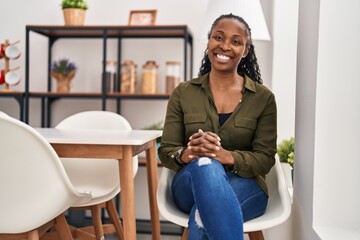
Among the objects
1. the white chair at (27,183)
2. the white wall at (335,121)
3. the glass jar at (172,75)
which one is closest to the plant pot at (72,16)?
the glass jar at (172,75)

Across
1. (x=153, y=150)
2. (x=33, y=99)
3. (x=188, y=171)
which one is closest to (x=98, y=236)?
(x=153, y=150)

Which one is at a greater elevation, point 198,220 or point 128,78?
point 128,78

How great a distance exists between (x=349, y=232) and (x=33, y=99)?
3.07 meters

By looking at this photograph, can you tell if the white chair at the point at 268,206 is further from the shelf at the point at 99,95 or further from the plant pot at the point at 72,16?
the plant pot at the point at 72,16

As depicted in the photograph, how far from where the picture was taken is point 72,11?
12.0 ft

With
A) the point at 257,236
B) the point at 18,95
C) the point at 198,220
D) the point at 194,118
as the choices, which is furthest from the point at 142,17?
the point at 198,220

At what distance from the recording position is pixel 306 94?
175 cm

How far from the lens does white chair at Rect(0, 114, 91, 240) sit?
1.75m

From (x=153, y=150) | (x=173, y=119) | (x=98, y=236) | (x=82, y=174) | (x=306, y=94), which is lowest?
(x=98, y=236)

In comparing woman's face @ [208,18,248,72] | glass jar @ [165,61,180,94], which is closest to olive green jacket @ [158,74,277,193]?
woman's face @ [208,18,248,72]

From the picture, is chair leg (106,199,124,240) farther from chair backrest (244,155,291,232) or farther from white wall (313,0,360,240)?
white wall (313,0,360,240)

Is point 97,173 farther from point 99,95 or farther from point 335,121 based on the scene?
point 335,121

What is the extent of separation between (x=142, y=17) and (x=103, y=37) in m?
0.37

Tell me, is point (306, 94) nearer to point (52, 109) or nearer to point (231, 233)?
point (231, 233)
